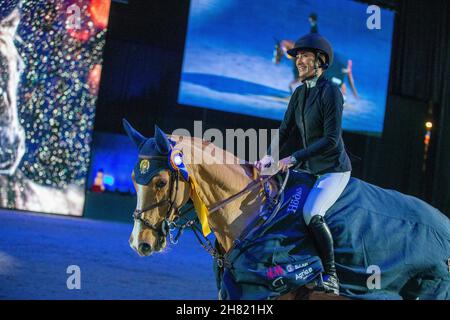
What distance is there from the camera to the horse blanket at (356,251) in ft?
7.61

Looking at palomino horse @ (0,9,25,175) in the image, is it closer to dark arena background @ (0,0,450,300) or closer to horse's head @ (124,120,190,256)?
dark arena background @ (0,0,450,300)

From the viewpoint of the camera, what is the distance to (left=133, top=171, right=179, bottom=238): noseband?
2.20 m

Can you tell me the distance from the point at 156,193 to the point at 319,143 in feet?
2.67

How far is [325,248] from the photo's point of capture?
2395 millimetres

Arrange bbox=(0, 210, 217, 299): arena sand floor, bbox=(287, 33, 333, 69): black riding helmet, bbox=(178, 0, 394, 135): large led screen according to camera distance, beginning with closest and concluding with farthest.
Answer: bbox=(287, 33, 333, 69): black riding helmet
bbox=(0, 210, 217, 299): arena sand floor
bbox=(178, 0, 394, 135): large led screen

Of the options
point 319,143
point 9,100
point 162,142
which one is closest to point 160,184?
point 162,142

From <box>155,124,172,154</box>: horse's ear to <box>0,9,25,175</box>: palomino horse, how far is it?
625 centimetres

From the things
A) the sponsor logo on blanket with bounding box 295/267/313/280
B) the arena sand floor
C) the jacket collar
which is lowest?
the arena sand floor

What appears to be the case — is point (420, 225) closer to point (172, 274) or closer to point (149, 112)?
point (172, 274)

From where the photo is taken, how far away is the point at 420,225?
2705 mm

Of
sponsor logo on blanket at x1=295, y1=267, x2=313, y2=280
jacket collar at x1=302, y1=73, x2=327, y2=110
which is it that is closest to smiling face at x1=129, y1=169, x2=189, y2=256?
sponsor logo on blanket at x1=295, y1=267, x2=313, y2=280

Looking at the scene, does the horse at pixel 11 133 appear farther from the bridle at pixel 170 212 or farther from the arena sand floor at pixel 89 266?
the bridle at pixel 170 212
